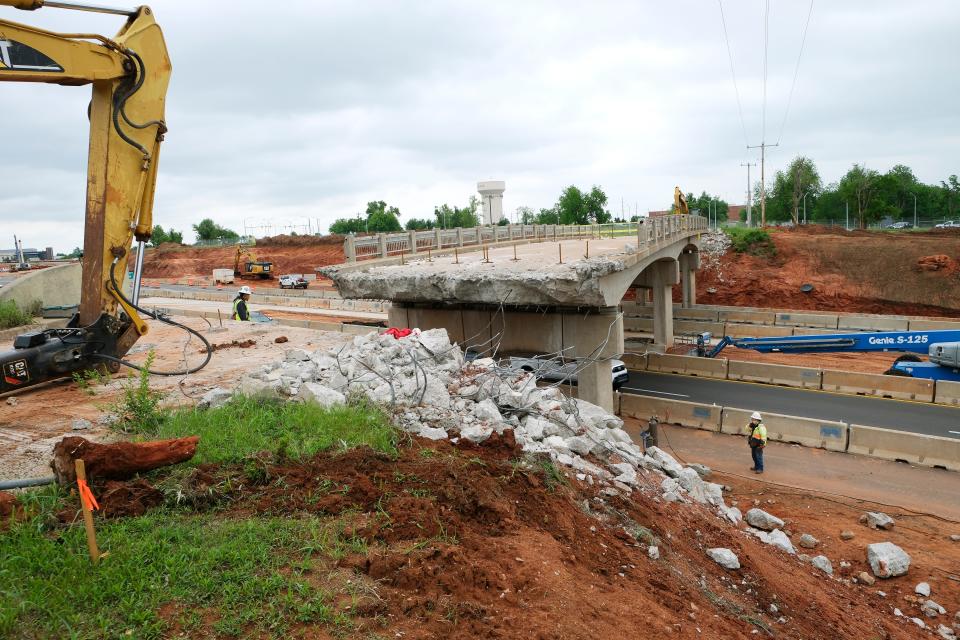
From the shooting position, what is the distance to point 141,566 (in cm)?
468

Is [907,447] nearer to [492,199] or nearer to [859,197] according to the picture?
[492,199]

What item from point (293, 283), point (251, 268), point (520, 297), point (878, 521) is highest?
point (251, 268)

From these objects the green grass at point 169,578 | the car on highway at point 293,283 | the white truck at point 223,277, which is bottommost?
the green grass at point 169,578

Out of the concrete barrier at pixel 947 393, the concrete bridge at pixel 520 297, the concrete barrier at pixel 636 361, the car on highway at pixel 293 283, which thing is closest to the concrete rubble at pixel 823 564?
the concrete bridge at pixel 520 297

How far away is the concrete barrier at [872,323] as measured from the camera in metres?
31.6

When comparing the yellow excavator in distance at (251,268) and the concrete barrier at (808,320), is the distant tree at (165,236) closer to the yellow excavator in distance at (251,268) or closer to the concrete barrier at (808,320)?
the yellow excavator in distance at (251,268)

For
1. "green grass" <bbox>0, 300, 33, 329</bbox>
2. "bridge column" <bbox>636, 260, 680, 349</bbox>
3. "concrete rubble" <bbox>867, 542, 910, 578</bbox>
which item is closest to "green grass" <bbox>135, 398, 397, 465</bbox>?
"concrete rubble" <bbox>867, 542, 910, 578</bbox>

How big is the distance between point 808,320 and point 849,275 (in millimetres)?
10151

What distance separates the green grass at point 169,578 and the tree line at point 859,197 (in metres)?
70.5

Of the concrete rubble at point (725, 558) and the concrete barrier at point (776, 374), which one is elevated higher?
the concrete rubble at point (725, 558)

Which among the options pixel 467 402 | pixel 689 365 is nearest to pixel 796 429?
pixel 689 365

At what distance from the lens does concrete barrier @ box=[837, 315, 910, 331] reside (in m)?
31.6

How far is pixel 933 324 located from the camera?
99.5 feet

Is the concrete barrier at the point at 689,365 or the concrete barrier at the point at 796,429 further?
the concrete barrier at the point at 689,365
